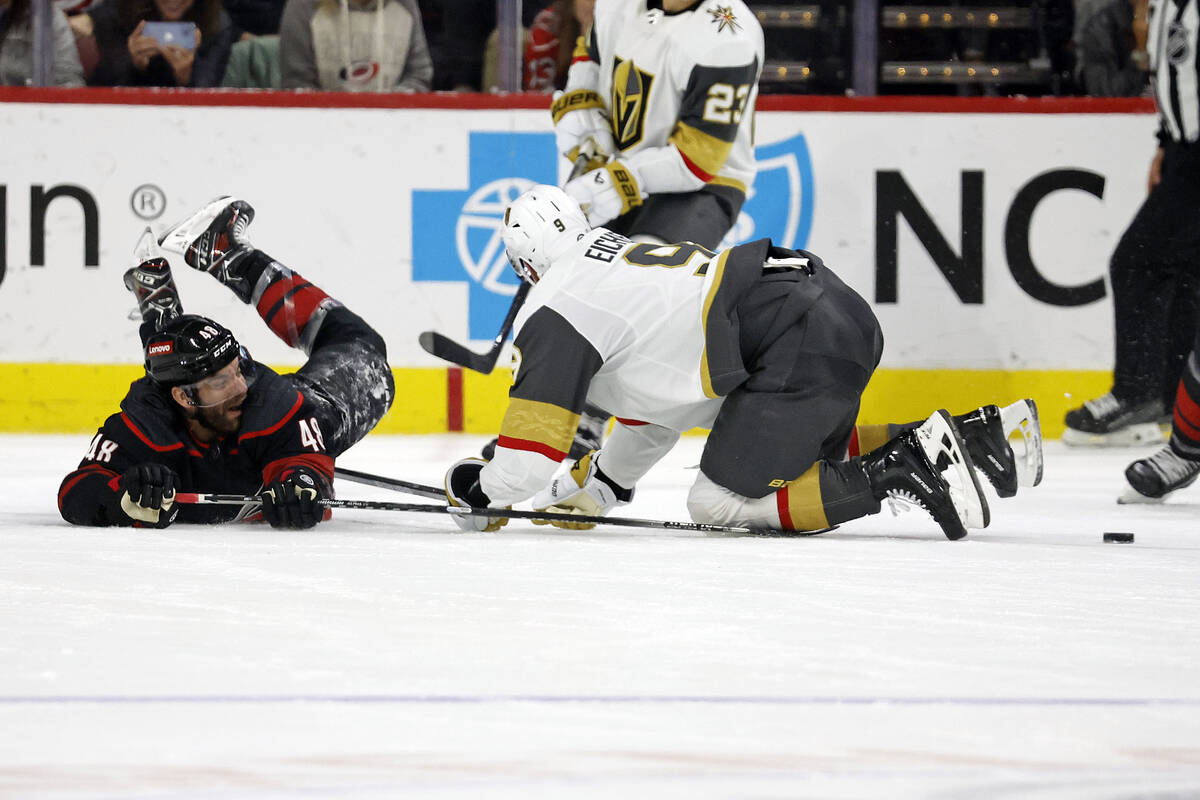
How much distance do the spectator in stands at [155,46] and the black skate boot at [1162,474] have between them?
3.41 m

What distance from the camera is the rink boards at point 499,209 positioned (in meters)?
5.64

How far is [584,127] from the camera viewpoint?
4.71m

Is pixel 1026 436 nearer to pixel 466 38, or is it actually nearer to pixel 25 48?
pixel 466 38

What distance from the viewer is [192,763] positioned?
56.5 inches

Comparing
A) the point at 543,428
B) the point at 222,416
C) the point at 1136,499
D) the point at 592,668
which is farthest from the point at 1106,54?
the point at 592,668

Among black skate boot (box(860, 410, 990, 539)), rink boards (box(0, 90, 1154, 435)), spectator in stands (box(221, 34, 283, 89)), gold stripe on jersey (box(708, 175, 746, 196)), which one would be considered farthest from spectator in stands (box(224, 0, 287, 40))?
black skate boot (box(860, 410, 990, 539))

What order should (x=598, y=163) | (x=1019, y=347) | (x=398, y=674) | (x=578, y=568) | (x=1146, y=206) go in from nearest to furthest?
(x=398, y=674)
(x=578, y=568)
(x=598, y=163)
(x=1146, y=206)
(x=1019, y=347)

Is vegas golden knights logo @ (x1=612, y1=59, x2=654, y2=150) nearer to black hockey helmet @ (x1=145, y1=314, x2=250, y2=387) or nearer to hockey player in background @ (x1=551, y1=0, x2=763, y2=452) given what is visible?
hockey player in background @ (x1=551, y1=0, x2=763, y2=452)

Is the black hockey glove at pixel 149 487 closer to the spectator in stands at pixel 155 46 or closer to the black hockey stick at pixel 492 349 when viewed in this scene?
the black hockey stick at pixel 492 349

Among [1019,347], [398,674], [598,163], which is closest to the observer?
[398,674]

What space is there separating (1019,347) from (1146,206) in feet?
2.15

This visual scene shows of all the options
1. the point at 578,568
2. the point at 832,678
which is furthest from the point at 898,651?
the point at 578,568

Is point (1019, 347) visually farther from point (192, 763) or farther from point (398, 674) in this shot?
point (192, 763)

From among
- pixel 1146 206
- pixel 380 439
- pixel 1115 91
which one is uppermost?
pixel 1115 91
